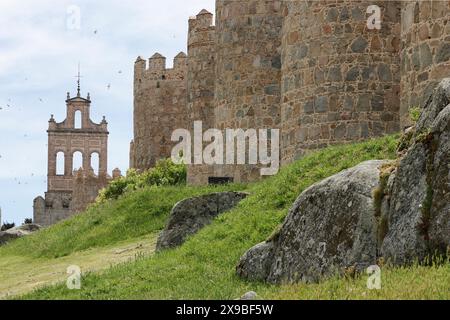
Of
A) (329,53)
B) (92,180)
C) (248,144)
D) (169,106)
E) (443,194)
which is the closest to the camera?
(443,194)

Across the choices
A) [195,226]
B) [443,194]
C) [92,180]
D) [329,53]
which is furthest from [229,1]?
[92,180]

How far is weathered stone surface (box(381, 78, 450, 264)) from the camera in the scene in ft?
35.1

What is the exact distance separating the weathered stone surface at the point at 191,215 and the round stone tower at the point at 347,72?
3232 millimetres

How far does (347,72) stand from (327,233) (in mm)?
9598

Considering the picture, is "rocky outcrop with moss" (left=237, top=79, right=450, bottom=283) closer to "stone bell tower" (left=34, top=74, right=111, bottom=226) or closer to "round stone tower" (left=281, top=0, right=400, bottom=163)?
"round stone tower" (left=281, top=0, right=400, bottom=163)

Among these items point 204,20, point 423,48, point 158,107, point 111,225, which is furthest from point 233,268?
point 158,107

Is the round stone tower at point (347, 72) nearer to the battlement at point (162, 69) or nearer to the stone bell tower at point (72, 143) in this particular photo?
the battlement at point (162, 69)

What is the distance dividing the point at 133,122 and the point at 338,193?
97.0 feet

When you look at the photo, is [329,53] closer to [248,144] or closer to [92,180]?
[248,144]

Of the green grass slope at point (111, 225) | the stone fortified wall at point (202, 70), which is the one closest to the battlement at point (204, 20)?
the stone fortified wall at point (202, 70)

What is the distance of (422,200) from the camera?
35.8ft

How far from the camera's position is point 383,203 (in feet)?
38.5

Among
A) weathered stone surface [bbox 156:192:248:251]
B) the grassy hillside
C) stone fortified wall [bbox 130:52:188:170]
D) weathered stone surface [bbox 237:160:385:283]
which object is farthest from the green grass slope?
stone fortified wall [bbox 130:52:188:170]

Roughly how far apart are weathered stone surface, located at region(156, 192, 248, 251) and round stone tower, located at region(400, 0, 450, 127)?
A: 373cm
